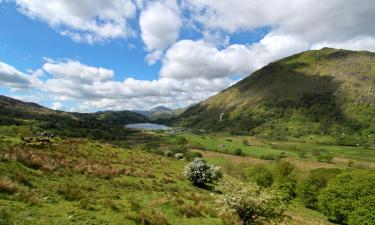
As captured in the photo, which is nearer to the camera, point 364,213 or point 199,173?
point 199,173

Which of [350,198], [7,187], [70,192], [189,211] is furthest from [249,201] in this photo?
[350,198]

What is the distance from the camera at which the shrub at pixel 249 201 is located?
2466 centimetres

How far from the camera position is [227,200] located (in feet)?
83.5

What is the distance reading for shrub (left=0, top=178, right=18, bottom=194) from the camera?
22.1 m

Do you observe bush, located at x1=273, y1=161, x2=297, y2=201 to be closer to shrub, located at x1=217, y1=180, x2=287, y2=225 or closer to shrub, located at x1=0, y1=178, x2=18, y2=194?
shrub, located at x1=217, y1=180, x2=287, y2=225

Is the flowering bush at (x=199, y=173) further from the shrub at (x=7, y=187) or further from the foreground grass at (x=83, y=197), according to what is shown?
the shrub at (x=7, y=187)

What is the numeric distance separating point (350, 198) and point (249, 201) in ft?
144

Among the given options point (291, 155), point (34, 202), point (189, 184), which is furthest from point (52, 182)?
point (291, 155)

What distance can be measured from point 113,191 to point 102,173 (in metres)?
6.88

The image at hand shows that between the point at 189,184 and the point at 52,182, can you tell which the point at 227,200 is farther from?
the point at 189,184

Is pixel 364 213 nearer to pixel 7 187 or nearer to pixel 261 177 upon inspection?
pixel 261 177

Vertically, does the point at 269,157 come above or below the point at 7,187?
below

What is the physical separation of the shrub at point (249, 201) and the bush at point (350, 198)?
121ft

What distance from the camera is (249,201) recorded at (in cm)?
2462
